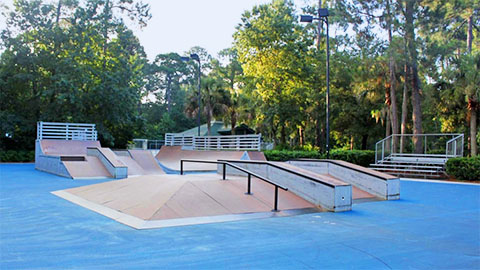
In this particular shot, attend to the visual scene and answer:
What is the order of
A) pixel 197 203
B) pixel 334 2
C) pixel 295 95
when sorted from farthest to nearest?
pixel 295 95
pixel 334 2
pixel 197 203

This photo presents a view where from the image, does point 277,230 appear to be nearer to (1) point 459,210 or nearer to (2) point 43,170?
(1) point 459,210

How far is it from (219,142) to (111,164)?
8.76m

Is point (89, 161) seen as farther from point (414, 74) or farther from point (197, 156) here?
point (414, 74)

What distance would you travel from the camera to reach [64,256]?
15.3ft

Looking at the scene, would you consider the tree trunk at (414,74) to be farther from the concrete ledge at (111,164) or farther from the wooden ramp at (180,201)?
the concrete ledge at (111,164)

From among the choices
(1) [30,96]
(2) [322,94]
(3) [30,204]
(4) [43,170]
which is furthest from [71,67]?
(3) [30,204]

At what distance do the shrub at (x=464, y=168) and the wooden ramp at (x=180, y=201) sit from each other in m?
10.1

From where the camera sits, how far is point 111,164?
16359mm

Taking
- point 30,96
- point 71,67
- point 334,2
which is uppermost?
point 334,2

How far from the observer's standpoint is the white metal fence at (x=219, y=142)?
21219 mm

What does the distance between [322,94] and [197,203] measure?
77.1ft

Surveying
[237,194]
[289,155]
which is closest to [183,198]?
[237,194]

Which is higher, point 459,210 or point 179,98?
point 179,98

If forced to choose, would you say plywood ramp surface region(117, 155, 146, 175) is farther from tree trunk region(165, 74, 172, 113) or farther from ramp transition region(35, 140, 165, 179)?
tree trunk region(165, 74, 172, 113)
